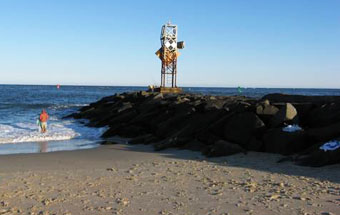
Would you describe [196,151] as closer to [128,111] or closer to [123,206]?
[123,206]

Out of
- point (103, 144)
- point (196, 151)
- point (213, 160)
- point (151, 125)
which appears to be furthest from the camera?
point (151, 125)

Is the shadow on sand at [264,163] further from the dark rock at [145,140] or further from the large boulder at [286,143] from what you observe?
the dark rock at [145,140]

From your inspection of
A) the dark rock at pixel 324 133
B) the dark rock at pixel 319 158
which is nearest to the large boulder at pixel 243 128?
the dark rock at pixel 324 133

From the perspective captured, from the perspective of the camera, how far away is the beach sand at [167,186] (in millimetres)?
6297

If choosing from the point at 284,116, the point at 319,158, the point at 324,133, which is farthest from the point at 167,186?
the point at 284,116

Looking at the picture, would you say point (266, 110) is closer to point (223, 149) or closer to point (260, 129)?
point (260, 129)

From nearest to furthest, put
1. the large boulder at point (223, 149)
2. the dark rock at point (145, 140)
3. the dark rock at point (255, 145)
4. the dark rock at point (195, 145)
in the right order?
1. the large boulder at point (223, 149)
2. the dark rock at point (255, 145)
3. the dark rock at point (195, 145)
4. the dark rock at point (145, 140)

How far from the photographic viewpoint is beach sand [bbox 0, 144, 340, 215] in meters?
6.30

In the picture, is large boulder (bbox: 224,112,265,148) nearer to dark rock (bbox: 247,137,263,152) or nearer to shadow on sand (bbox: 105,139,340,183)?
dark rock (bbox: 247,137,263,152)

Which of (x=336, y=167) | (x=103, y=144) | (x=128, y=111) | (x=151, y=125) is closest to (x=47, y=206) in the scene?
(x=336, y=167)

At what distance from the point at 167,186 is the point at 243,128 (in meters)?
5.23

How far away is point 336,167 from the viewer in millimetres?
9008

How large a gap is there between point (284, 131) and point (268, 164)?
1.75 meters

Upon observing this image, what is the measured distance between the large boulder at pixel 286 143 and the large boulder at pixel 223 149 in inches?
33.2
